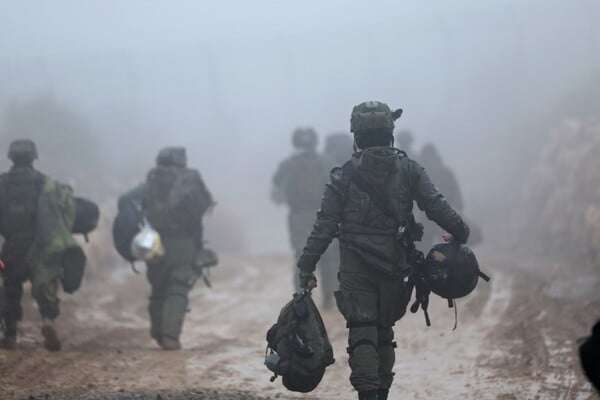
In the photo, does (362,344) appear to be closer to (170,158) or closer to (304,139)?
(170,158)

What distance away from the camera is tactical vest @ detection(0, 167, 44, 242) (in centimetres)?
746

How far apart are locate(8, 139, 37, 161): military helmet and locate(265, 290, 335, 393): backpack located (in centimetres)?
408

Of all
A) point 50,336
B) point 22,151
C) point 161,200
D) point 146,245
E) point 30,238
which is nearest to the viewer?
point 50,336

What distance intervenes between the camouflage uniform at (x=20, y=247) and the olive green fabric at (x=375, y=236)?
361 centimetres

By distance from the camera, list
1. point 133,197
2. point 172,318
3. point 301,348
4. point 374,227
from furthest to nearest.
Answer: point 133,197, point 172,318, point 374,227, point 301,348

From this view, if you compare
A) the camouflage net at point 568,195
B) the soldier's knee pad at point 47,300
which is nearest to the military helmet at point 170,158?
the soldier's knee pad at point 47,300

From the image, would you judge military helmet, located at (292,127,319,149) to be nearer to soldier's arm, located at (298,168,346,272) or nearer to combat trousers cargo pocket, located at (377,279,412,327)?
soldier's arm, located at (298,168,346,272)

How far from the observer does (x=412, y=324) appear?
9594 mm

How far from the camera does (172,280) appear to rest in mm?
8273

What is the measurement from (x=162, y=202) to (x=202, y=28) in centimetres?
8529

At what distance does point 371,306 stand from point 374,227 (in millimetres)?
513

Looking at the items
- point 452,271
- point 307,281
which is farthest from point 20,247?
point 452,271

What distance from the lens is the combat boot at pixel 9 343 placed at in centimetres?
736

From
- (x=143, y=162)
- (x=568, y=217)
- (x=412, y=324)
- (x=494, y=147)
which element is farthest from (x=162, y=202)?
(x=494, y=147)
